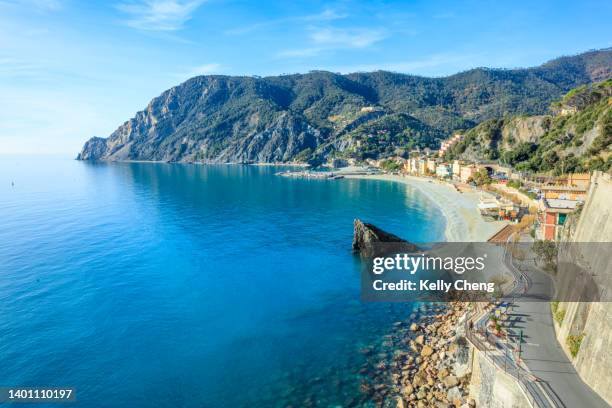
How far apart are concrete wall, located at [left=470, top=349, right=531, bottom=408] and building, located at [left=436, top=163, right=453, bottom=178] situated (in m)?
94.5

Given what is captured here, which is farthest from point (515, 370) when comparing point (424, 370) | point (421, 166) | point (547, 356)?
point (421, 166)

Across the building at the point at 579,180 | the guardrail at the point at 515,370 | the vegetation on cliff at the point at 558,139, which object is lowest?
the guardrail at the point at 515,370

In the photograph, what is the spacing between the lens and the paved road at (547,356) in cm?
1465

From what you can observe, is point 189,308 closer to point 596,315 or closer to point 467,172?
point 596,315

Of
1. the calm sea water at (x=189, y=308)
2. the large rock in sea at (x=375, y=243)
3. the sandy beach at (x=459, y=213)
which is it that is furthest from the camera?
the sandy beach at (x=459, y=213)

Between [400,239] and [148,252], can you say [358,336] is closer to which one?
[400,239]

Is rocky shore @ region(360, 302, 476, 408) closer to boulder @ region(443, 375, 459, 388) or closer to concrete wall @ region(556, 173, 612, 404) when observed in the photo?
boulder @ region(443, 375, 459, 388)

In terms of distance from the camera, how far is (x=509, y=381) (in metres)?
15.9

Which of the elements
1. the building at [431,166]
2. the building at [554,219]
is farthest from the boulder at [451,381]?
the building at [431,166]

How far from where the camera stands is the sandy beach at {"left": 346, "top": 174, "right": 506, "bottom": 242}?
46.7m

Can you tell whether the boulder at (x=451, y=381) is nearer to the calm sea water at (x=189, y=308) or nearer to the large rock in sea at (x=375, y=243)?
the calm sea water at (x=189, y=308)

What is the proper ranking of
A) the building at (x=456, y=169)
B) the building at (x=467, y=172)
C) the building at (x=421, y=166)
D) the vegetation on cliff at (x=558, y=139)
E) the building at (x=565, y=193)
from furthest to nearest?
the building at (x=421, y=166), the building at (x=456, y=169), the building at (x=467, y=172), the vegetation on cliff at (x=558, y=139), the building at (x=565, y=193)

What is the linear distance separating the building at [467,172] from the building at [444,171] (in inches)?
318

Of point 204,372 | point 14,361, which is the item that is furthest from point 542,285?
point 14,361
